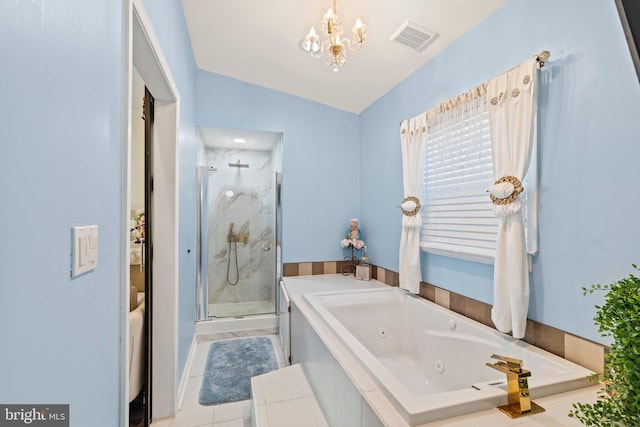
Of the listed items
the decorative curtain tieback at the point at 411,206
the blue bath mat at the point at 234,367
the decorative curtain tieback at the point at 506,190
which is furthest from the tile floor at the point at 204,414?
the decorative curtain tieback at the point at 506,190

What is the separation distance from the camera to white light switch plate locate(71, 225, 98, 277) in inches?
25.8

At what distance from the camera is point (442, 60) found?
205cm

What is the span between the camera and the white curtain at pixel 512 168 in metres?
1.40

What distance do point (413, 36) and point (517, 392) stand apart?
2034 millimetres

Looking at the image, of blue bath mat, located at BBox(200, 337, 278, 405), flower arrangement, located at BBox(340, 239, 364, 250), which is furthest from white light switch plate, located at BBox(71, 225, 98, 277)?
flower arrangement, located at BBox(340, 239, 364, 250)

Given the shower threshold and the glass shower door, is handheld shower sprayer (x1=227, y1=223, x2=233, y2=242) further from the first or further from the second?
the shower threshold

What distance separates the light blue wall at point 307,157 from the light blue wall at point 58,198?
218 cm

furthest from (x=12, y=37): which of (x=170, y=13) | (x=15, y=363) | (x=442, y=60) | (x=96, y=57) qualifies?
(x=442, y=60)

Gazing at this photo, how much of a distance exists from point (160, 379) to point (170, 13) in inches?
85.8

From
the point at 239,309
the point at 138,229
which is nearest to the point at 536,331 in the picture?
the point at 138,229

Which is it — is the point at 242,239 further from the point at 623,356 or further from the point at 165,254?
the point at 623,356

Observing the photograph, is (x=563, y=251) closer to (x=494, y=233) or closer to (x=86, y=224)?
(x=494, y=233)

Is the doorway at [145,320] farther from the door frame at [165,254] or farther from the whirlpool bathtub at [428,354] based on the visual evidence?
the whirlpool bathtub at [428,354]

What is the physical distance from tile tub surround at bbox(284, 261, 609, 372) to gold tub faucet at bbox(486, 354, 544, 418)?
15.9 inches
